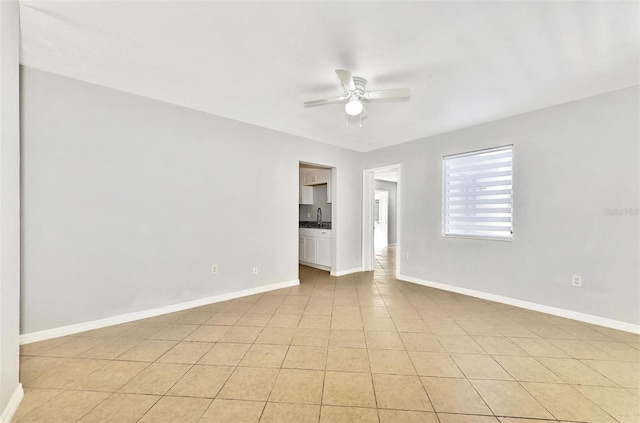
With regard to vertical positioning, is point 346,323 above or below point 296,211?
below

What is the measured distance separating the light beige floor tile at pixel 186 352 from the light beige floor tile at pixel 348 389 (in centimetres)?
110

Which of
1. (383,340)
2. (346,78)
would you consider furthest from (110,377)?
(346,78)

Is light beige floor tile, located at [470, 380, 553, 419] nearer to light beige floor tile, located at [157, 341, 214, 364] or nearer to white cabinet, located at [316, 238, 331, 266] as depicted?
light beige floor tile, located at [157, 341, 214, 364]

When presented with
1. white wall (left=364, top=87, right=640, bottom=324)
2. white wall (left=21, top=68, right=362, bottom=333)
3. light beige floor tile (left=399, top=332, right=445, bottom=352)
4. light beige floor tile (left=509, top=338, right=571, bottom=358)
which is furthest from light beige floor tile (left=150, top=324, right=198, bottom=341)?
white wall (left=364, top=87, right=640, bottom=324)

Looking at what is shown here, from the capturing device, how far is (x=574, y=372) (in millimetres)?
1915

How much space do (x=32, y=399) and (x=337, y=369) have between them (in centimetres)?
198

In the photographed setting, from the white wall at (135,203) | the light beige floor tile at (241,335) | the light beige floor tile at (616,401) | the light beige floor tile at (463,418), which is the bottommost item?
the light beige floor tile at (241,335)

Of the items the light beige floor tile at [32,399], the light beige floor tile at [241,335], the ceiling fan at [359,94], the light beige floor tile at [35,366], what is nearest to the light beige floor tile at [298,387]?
the light beige floor tile at [241,335]

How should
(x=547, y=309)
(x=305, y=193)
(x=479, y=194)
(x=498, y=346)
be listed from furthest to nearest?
(x=305, y=193), (x=479, y=194), (x=547, y=309), (x=498, y=346)

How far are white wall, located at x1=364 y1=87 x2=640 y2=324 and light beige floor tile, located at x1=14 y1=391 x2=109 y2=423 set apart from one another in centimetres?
427

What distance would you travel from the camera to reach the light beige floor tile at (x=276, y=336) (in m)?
2.37

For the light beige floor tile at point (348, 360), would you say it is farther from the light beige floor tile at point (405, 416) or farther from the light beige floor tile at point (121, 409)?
the light beige floor tile at point (121, 409)

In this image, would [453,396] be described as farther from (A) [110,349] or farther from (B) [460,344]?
(A) [110,349]

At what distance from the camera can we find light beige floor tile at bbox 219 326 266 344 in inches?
94.7
